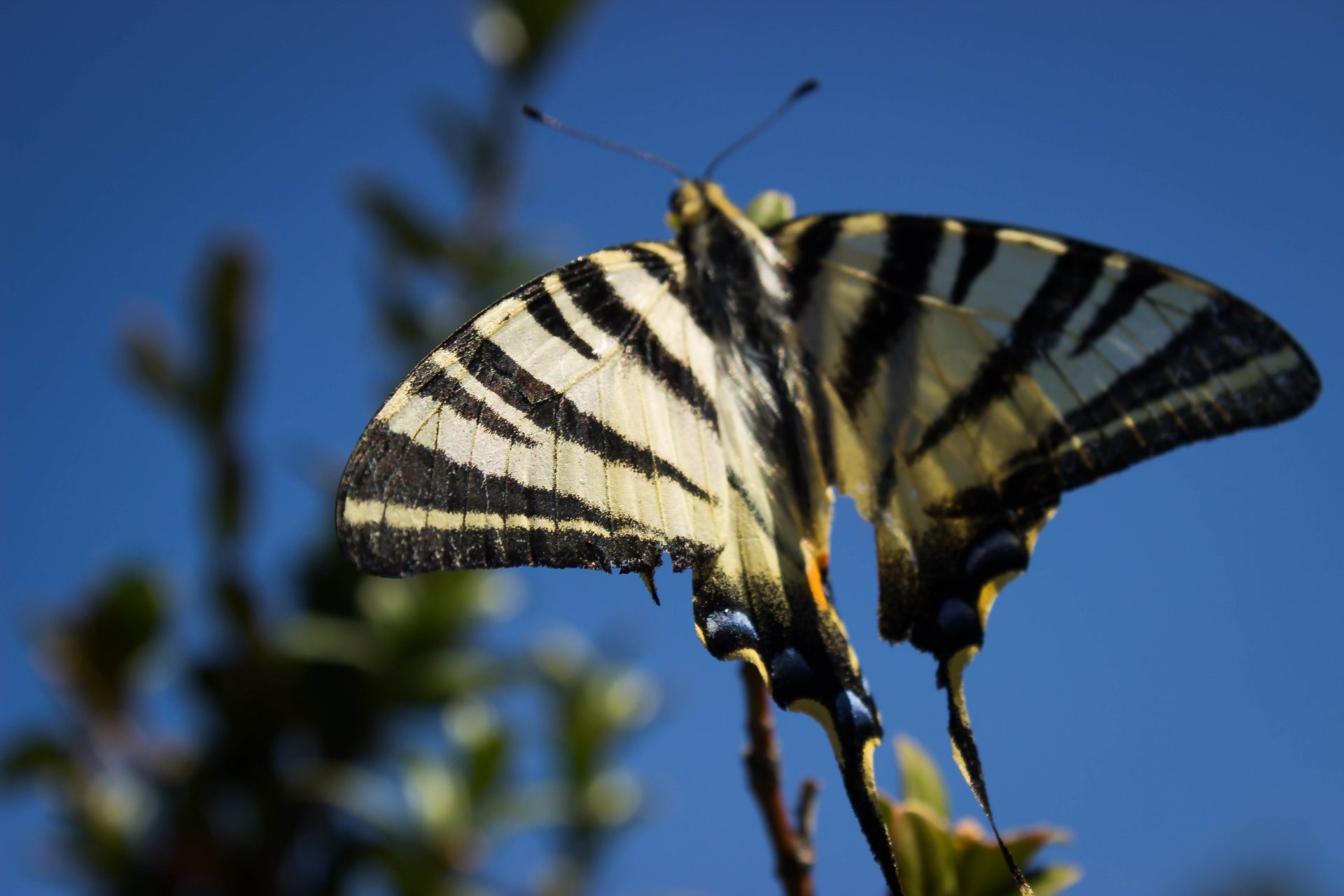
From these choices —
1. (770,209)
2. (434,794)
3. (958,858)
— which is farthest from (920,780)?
(434,794)

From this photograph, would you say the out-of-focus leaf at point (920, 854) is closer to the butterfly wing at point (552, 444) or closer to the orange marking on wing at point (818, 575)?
the orange marking on wing at point (818, 575)

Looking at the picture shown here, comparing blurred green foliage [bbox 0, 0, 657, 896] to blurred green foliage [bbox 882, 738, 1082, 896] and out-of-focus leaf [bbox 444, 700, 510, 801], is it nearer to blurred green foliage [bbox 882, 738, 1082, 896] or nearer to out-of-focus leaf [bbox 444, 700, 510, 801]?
out-of-focus leaf [bbox 444, 700, 510, 801]

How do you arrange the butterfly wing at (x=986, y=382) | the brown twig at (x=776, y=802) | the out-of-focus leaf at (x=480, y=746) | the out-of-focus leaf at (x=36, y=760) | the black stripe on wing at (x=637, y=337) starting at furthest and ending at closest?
the out-of-focus leaf at (x=480, y=746), the out-of-focus leaf at (x=36, y=760), the black stripe on wing at (x=637, y=337), the butterfly wing at (x=986, y=382), the brown twig at (x=776, y=802)

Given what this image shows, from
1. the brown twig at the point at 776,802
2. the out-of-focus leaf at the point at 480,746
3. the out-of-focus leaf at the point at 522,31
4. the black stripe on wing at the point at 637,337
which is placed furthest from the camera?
the out-of-focus leaf at the point at 522,31

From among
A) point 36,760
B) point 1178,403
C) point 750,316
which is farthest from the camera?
point 36,760

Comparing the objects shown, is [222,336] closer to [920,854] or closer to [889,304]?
[889,304]

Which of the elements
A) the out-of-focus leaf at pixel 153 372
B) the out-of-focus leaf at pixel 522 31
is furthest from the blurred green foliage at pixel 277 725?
the out-of-focus leaf at pixel 522 31

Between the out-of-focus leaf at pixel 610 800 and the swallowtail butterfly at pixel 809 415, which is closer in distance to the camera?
the swallowtail butterfly at pixel 809 415
